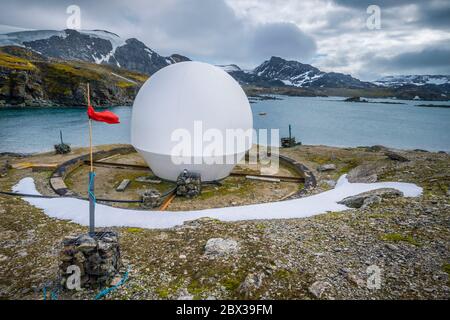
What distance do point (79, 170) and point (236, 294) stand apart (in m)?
14.7

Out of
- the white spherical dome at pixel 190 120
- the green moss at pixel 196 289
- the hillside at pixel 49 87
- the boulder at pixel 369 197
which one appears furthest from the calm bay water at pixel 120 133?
the boulder at pixel 369 197

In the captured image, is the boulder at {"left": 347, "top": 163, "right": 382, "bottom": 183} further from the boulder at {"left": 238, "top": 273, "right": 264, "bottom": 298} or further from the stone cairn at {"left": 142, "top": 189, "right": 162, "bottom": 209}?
the boulder at {"left": 238, "top": 273, "right": 264, "bottom": 298}

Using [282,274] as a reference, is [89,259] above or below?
above

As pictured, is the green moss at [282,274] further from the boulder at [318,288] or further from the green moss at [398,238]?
the green moss at [398,238]

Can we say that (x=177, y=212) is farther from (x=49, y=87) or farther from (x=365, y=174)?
(x=49, y=87)

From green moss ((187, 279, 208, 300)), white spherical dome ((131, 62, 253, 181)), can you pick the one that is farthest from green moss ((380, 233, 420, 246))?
white spherical dome ((131, 62, 253, 181))

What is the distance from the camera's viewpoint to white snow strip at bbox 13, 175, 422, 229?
9016 mm

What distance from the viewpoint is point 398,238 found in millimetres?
7016

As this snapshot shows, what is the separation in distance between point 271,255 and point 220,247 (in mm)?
1203

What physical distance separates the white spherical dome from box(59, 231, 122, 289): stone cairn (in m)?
7.22

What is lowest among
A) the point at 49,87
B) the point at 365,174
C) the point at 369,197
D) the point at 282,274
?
the point at 282,274

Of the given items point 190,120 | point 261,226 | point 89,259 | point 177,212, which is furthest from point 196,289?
point 190,120

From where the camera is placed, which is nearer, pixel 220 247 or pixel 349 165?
pixel 220 247
